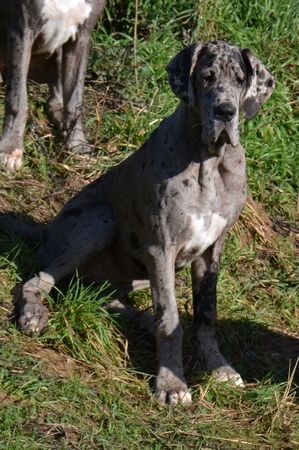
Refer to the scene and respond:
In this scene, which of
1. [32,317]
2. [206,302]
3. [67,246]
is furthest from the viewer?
[67,246]

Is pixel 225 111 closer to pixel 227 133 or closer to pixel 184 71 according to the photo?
pixel 227 133

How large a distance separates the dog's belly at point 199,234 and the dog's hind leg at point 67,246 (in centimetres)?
47

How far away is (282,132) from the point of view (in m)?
8.71

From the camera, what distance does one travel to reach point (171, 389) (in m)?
5.64

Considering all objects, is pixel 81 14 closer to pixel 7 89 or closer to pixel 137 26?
pixel 7 89

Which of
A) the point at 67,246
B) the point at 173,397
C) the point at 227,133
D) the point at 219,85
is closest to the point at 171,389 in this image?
the point at 173,397

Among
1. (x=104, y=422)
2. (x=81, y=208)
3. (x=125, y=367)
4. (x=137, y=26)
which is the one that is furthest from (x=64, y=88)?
(x=104, y=422)

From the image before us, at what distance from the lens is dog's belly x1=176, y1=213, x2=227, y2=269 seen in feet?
19.1

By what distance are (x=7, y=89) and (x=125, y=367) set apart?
7.77 ft

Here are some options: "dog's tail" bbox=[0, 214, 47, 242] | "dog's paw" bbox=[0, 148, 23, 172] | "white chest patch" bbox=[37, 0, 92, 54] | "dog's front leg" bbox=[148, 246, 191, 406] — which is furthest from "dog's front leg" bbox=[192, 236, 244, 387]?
"white chest patch" bbox=[37, 0, 92, 54]

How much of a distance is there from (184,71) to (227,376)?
1408mm

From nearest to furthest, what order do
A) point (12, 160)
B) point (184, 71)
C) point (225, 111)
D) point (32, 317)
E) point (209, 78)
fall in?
1. point (225, 111)
2. point (209, 78)
3. point (184, 71)
4. point (32, 317)
5. point (12, 160)

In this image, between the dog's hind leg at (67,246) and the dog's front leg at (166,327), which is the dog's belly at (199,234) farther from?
the dog's hind leg at (67,246)

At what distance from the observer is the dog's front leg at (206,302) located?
6031 millimetres
